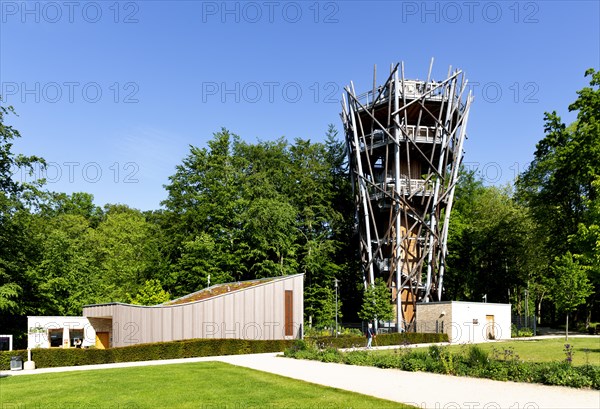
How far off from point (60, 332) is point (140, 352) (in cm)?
1037

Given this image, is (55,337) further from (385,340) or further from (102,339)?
(385,340)

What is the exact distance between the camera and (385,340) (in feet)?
127

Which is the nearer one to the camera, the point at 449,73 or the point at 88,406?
the point at 88,406

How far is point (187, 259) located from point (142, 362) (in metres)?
23.5

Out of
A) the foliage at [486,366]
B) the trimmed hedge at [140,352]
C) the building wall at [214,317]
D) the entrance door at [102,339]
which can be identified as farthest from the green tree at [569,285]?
the entrance door at [102,339]

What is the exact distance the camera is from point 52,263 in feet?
171

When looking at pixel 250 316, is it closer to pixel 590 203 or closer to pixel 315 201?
pixel 590 203

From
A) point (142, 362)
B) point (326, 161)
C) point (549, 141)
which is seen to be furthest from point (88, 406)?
point (326, 161)

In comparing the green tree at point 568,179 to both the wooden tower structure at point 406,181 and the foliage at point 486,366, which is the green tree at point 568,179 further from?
the foliage at point 486,366

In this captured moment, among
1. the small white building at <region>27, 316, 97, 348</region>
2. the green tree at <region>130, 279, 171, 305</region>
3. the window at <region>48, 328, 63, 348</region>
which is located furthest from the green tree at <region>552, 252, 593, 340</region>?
the window at <region>48, 328, 63, 348</region>

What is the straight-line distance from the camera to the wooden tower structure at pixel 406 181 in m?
50.7

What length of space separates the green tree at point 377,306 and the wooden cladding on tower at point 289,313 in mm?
10914

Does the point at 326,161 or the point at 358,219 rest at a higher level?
the point at 326,161

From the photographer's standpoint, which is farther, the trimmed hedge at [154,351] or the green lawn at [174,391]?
the trimmed hedge at [154,351]
